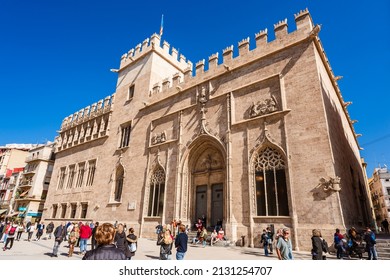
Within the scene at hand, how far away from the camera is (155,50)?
23.7 meters

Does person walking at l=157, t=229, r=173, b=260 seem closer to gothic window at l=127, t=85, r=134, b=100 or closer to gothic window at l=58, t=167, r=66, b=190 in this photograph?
gothic window at l=127, t=85, r=134, b=100

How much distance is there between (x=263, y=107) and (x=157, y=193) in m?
9.72

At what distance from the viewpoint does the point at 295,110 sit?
1285cm

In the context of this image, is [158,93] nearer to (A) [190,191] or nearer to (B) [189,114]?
(B) [189,114]

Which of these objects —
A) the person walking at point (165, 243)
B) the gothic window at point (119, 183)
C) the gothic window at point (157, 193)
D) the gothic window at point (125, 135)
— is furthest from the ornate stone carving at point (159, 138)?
the person walking at point (165, 243)

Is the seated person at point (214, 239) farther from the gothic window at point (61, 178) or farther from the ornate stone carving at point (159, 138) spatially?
the gothic window at point (61, 178)

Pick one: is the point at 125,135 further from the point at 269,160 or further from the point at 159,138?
the point at 269,160

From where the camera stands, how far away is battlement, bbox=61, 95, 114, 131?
2673 cm

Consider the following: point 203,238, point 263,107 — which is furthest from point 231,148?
point 203,238

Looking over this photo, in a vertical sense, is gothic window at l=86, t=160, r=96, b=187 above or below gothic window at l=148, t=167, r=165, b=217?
above

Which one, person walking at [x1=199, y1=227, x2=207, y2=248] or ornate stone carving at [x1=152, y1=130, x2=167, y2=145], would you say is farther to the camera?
ornate stone carving at [x1=152, y1=130, x2=167, y2=145]

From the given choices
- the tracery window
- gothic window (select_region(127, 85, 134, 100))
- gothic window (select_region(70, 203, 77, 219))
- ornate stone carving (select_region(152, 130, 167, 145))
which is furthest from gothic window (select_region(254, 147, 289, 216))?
the tracery window

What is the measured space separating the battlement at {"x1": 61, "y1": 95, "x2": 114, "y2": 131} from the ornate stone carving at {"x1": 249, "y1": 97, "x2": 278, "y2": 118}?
17253mm

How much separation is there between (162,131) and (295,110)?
33.6 ft
